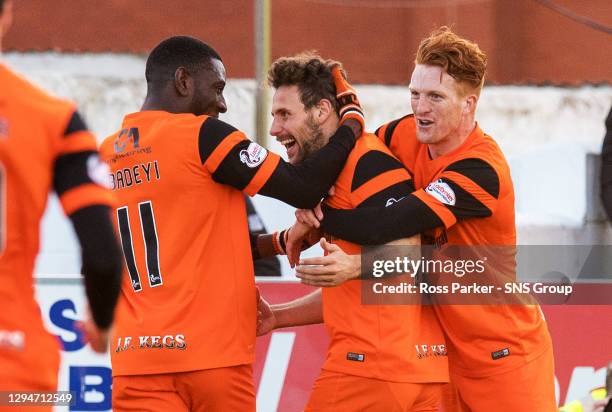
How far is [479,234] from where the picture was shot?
16.5ft

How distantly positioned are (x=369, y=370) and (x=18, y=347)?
1791 millimetres

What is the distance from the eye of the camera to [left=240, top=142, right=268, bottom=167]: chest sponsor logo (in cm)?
471

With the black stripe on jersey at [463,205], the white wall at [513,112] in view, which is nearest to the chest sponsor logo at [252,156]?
the black stripe on jersey at [463,205]

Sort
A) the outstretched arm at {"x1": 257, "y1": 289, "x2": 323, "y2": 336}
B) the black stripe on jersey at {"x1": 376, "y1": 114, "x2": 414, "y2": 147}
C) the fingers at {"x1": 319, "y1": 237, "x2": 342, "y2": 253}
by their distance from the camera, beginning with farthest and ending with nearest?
the outstretched arm at {"x1": 257, "y1": 289, "x2": 323, "y2": 336}
the black stripe on jersey at {"x1": 376, "y1": 114, "x2": 414, "y2": 147}
the fingers at {"x1": 319, "y1": 237, "x2": 342, "y2": 253}

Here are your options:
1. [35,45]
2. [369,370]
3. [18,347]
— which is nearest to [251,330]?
[369,370]

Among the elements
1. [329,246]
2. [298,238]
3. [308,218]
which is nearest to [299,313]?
[298,238]

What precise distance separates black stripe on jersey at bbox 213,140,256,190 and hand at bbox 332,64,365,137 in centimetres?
52

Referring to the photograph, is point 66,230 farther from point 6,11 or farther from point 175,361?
point 6,11

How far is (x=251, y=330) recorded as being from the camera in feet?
16.0

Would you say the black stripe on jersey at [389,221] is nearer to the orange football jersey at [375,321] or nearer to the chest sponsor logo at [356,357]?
the orange football jersey at [375,321]

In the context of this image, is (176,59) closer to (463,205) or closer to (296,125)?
(296,125)

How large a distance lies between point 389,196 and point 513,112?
9.74 meters

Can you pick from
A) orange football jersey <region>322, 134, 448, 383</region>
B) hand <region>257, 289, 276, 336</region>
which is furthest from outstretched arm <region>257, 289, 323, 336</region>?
orange football jersey <region>322, 134, 448, 383</region>

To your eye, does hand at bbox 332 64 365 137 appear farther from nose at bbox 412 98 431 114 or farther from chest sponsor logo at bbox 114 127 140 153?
chest sponsor logo at bbox 114 127 140 153
